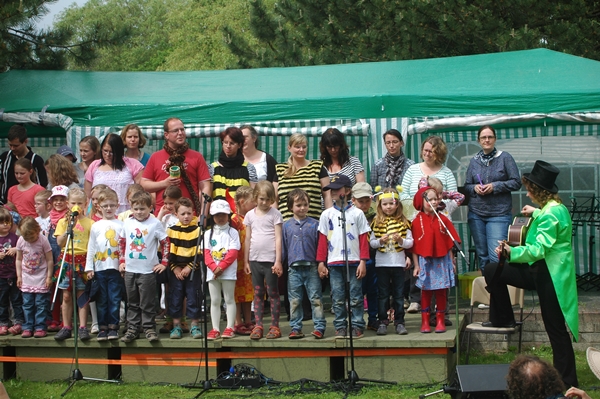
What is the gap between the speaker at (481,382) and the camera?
5148 mm

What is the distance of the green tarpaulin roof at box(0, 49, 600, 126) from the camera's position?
382 inches

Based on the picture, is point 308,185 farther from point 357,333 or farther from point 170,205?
point 357,333

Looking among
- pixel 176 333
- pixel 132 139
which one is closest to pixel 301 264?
pixel 176 333

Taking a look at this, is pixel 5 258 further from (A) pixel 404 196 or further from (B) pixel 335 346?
(A) pixel 404 196

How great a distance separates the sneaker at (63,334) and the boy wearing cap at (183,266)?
1.00 metres

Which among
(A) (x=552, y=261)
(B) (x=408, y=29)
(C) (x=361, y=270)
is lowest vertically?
(C) (x=361, y=270)

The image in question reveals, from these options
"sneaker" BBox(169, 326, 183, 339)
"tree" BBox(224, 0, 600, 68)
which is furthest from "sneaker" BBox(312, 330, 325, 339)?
"tree" BBox(224, 0, 600, 68)

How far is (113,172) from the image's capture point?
27.8ft

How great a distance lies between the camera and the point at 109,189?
7871 millimetres

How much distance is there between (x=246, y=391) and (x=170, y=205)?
2010mm

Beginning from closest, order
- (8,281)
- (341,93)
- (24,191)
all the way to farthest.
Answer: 1. (8,281)
2. (24,191)
3. (341,93)

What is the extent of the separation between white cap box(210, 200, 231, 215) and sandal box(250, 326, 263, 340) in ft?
3.49

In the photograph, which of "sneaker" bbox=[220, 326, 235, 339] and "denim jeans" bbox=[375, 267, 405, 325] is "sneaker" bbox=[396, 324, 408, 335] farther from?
"sneaker" bbox=[220, 326, 235, 339]

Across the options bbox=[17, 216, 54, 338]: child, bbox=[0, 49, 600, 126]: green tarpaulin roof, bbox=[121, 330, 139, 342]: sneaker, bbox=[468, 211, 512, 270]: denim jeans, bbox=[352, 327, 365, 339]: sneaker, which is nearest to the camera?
bbox=[352, 327, 365, 339]: sneaker
